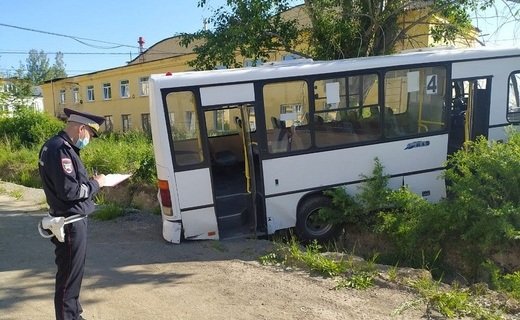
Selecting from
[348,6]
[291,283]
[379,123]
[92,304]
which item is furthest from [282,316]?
[348,6]

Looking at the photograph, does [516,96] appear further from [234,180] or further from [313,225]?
[234,180]

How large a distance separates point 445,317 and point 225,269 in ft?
8.11

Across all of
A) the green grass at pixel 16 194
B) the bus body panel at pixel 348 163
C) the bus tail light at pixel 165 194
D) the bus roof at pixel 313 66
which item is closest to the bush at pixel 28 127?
the green grass at pixel 16 194

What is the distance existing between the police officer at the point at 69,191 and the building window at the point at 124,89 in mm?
33822

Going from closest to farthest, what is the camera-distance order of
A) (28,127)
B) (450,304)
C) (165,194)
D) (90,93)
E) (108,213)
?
(450,304) < (165,194) < (108,213) < (28,127) < (90,93)

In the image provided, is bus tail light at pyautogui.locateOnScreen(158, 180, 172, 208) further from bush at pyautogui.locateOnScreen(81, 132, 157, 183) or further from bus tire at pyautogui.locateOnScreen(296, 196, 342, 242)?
bush at pyautogui.locateOnScreen(81, 132, 157, 183)

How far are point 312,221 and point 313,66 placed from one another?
7.76ft

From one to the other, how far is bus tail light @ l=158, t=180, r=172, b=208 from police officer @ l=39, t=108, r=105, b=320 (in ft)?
8.60

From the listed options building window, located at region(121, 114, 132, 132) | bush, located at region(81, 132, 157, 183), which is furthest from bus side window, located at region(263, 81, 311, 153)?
building window, located at region(121, 114, 132, 132)

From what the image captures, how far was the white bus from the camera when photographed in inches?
251

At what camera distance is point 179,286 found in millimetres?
4914

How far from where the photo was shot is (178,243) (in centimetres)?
648

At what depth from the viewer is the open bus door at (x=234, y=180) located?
21.6 ft

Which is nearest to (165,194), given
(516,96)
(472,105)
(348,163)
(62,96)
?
(348,163)
